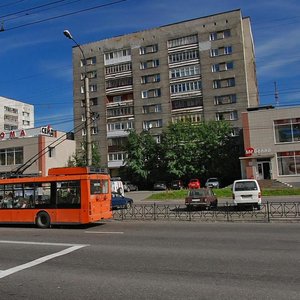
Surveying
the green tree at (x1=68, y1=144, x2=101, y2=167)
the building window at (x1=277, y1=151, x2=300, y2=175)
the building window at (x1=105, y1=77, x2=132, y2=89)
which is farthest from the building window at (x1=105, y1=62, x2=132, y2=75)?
the building window at (x1=277, y1=151, x2=300, y2=175)

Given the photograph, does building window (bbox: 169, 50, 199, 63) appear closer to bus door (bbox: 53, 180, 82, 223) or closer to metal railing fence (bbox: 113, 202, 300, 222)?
metal railing fence (bbox: 113, 202, 300, 222)

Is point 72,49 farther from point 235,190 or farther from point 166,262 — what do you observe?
point 166,262

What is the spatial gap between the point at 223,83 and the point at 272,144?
59.5 ft

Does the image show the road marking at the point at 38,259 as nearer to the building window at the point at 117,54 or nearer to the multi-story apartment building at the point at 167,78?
the multi-story apartment building at the point at 167,78

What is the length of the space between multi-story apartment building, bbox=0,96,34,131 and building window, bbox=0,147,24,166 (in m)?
50.5

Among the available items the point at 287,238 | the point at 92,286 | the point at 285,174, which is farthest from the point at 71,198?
the point at 285,174

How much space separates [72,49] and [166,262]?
72244 mm

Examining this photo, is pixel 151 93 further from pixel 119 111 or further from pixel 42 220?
pixel 42 220

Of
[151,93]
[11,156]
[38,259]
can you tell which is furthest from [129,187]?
[38,259]

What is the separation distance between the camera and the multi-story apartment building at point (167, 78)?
62.5 m

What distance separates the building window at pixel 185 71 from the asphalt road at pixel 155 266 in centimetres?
5404

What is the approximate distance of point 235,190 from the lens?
886 inches

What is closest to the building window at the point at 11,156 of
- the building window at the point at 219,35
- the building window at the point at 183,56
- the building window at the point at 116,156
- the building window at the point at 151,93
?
the building window at the point at 116,156

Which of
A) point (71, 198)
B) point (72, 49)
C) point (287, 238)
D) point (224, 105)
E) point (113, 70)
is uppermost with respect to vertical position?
point (72, 49)
